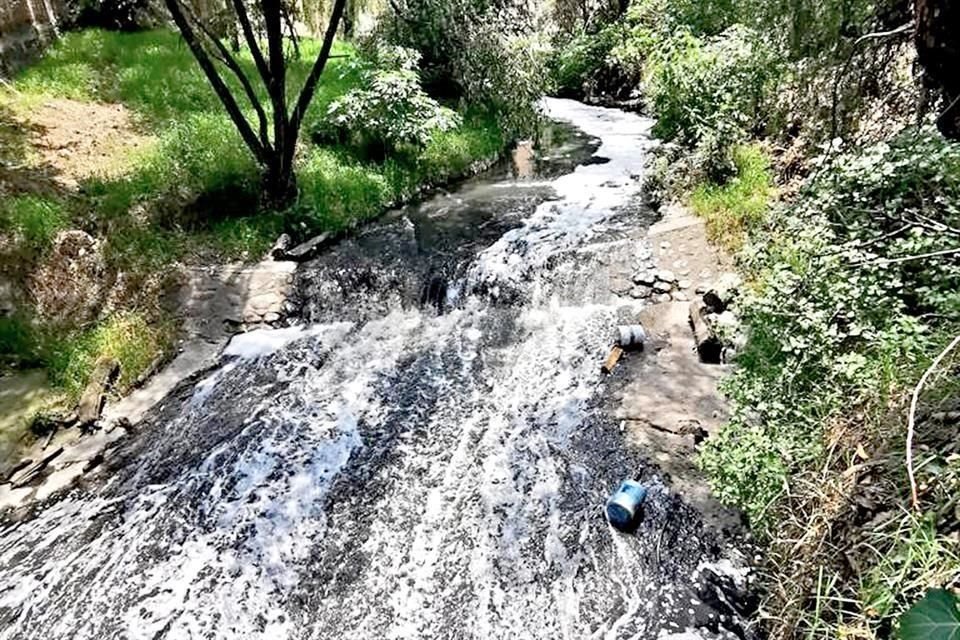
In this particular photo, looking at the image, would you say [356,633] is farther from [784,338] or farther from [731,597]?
[784,338]

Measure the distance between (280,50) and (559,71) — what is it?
14.6m

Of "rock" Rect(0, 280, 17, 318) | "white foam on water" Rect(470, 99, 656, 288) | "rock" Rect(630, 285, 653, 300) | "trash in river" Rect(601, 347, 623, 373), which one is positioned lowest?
"trash in river" Rect(601, 347, 623, 373)

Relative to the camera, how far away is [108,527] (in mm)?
3771

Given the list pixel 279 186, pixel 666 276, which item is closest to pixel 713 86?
pixel 666 276

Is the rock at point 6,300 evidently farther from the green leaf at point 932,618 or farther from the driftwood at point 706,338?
the green leaf at point 932,618

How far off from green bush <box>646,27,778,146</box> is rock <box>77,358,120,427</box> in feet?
23.4

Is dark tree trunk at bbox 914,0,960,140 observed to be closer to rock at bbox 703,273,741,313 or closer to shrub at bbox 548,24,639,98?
rock at bbox 703,273,741,313

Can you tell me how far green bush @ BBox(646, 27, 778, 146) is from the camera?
23.8 ft

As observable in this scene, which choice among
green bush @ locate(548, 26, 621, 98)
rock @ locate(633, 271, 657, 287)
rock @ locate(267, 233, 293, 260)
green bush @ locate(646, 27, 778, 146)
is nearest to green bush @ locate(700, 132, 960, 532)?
rock @ locate(633, 271, 657, 287)

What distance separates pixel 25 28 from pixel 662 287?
10.8 m

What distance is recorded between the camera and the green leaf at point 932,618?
123cm

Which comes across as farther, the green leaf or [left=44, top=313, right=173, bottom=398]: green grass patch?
[left=44, top=313, right=173, bottom=398]: green grass patch

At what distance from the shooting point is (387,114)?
29.5 feet

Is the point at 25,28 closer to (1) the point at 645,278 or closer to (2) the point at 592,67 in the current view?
(1) the point at 645,278
